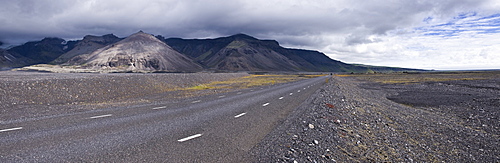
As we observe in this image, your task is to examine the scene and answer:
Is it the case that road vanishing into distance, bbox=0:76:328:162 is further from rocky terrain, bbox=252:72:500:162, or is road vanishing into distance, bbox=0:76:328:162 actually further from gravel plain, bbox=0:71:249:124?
gravel plain, bbox=0:71:249:124

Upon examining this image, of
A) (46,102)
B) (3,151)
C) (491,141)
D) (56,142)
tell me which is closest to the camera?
(3,151)

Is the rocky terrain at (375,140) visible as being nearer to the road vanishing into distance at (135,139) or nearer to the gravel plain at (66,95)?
the road vanishing into distance at (135,139)

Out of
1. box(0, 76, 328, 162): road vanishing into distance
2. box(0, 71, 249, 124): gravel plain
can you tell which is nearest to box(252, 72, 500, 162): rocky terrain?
box(0, 76, 328, 162): road vanishing into distance

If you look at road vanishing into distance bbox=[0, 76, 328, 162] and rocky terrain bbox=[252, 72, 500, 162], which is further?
rocky terrain bbox=[252, 72, 500, 162]

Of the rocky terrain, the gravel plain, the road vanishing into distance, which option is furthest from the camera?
the gravel plain

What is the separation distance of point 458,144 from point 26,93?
3150 centimetres

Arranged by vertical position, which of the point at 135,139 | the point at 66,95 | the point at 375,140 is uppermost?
the point at 135,139

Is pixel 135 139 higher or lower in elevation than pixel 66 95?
higher

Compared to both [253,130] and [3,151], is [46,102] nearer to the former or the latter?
[3,151]

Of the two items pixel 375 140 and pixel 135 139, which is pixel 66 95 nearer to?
pixel 135 139

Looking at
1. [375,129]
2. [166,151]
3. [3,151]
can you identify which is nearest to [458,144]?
[375,129]

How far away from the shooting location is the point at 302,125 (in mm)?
10953

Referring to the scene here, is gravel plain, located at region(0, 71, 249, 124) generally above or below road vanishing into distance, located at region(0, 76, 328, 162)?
below

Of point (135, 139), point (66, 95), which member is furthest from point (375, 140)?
point (66, 95)
